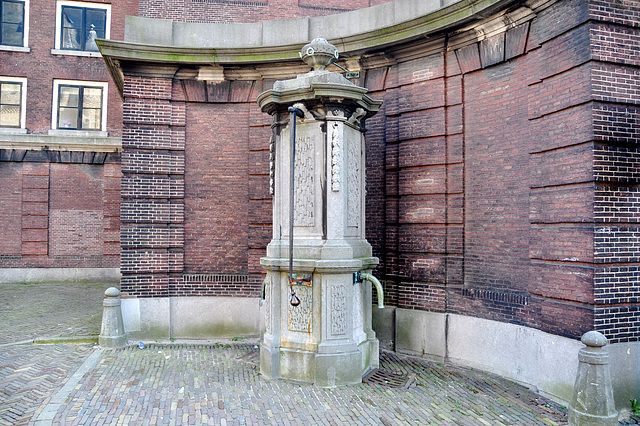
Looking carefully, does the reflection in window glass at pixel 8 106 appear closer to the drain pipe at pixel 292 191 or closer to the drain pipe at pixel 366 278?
the drain pipe at pixel 292 191

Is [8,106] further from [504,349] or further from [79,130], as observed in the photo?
[504,349]

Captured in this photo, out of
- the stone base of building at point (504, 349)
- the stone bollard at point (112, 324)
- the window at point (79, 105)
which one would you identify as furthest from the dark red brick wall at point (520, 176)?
the window at point (79, 105)

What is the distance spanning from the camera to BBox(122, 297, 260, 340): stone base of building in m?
8.55

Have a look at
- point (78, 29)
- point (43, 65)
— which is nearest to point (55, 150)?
point (43, 65)

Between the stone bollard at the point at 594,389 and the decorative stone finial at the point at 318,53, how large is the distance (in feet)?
16.8

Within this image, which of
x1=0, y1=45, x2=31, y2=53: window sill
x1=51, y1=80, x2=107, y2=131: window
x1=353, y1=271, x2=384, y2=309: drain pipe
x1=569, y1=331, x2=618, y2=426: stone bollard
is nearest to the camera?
x1=569, y1=331, x2=618, y2=426: stone bollard

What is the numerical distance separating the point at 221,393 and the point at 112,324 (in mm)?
3482

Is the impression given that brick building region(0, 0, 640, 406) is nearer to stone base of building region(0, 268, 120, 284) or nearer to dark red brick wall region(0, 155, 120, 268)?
dark red brick wall region(0, 155, 120, 268)


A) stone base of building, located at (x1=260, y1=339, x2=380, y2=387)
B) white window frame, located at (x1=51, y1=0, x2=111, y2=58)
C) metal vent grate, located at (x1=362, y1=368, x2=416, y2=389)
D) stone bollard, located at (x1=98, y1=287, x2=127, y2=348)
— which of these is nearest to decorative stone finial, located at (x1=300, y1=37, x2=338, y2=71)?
stone base of building, located at (x1=260, y1=339, x2=380, y2=387)

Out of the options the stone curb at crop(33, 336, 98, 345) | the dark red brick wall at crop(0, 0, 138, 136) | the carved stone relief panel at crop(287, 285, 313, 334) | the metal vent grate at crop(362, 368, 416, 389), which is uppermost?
the dark red brick wall at crop(0, 0, 138, 136)

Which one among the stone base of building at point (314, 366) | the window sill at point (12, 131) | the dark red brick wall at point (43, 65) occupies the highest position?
the dark red brick wall at point (43, 65)

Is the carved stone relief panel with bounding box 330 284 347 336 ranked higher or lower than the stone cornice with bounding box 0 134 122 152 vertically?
lower

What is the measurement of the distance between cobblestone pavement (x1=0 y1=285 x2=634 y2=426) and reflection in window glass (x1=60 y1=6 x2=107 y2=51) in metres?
13.3

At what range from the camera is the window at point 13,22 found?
53.8ft
